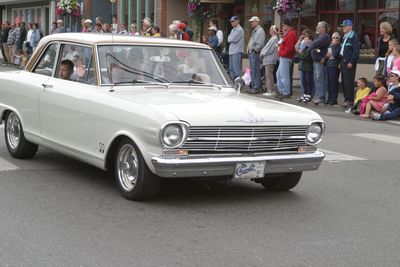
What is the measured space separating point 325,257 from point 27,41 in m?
26.8

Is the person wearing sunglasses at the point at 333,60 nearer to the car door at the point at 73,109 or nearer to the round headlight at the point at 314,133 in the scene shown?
the car door at the point at 73,109

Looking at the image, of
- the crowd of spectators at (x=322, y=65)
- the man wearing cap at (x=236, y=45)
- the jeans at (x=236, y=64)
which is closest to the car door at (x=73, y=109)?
the crowd of spectators at (x=322, y=65)

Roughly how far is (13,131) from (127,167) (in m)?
2.68

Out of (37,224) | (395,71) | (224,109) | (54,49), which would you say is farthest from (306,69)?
(37,224)

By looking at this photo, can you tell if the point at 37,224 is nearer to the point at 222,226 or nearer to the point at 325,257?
the point at 222,226

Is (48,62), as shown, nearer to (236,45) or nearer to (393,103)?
(393,103)

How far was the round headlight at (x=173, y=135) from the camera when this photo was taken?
19.7 feet

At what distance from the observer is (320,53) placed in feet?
53.4

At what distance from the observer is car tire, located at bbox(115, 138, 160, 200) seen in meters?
6.30

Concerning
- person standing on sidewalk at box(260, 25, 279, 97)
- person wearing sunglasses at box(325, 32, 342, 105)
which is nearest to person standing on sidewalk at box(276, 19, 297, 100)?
person standing on sidewalk at box(260, 25, 279, 97)

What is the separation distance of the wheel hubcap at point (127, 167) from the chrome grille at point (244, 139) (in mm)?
667

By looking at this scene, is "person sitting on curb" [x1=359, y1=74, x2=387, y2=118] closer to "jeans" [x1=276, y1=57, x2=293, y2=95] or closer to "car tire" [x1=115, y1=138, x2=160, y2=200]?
"jeans" [x1=276, y1=57, x2=293, y2=95]

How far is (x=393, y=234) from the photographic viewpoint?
5754 millimetres

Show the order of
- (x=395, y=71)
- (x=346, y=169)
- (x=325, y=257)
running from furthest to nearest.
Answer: (x=395, y=71), (x=346, y=169), (x=325, y=257)
